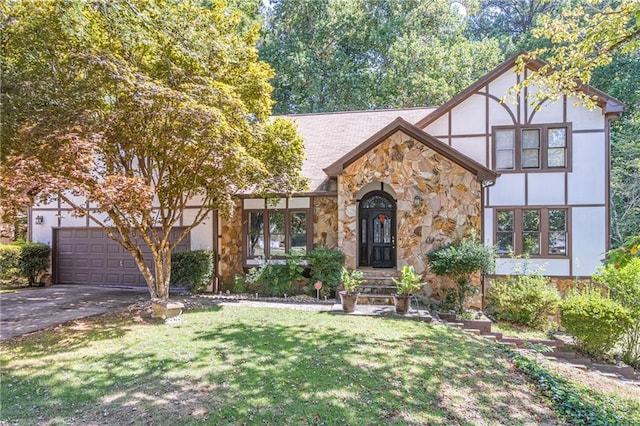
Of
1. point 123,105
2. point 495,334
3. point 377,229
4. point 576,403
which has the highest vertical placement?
point 123,105

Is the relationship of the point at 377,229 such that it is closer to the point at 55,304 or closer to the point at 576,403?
the point at 576,403

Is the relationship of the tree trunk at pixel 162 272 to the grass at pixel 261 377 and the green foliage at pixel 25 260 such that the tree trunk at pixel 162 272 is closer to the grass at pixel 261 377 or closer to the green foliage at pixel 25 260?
the grass at pixel 261 377

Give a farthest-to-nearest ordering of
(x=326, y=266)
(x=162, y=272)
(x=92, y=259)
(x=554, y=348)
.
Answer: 1. (x=92, y=259)
2. (x=326, y=266)
3. (x=162, y=272)
4. (x=554, y=348)

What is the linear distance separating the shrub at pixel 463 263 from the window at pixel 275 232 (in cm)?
457

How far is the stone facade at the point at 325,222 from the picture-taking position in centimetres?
1223

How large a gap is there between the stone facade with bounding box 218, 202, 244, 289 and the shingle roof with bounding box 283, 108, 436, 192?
3037 millimetres

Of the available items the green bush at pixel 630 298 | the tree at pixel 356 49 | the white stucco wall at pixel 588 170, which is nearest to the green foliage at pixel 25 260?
the tree at pixel 356 49

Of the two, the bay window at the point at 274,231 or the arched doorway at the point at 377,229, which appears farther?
the arched doorway at the point at 377,229

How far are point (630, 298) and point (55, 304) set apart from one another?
50.9ft

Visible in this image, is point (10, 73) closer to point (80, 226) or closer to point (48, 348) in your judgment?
point (48, 348)

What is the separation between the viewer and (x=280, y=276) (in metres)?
11.5

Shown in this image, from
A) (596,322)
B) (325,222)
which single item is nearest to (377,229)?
(325,222)

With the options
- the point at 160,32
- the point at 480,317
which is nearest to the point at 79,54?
the point at 160,32

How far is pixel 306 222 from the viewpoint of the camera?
40.5 ft
